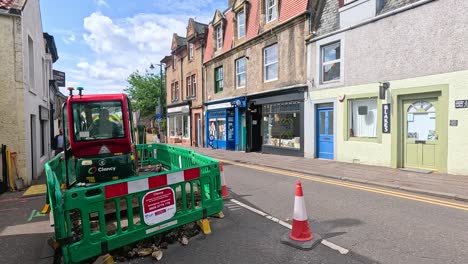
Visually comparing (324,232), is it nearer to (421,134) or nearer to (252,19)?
(421,134)

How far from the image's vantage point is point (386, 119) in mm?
11250

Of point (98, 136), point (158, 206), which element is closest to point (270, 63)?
point (98, 136)

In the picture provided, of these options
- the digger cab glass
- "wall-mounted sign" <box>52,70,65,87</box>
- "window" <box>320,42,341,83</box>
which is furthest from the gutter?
"wall-mounted sign" <box>52,70,65,87</box>

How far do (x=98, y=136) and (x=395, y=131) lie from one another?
966 cm

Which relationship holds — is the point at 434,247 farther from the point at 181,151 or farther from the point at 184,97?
the point at 184,97

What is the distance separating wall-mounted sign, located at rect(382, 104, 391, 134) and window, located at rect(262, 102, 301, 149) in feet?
15.2

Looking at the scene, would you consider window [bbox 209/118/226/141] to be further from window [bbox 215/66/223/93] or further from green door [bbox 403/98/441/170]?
green door [bbox 403/98/441/170]

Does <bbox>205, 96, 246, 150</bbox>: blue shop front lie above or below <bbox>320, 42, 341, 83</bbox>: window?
below

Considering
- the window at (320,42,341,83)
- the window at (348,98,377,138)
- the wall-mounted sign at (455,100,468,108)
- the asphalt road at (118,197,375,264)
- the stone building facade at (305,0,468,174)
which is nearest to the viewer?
the asphalt road at (118,197,375,264)

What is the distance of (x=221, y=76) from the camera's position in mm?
23203

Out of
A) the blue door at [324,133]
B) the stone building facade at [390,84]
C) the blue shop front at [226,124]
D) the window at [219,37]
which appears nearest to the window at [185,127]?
the blue shop front at [226,124]

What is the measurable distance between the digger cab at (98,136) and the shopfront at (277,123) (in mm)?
9618

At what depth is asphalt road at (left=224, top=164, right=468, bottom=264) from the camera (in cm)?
415

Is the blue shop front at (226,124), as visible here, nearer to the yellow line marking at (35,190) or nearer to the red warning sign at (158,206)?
the yellow line marking at (35,190)
